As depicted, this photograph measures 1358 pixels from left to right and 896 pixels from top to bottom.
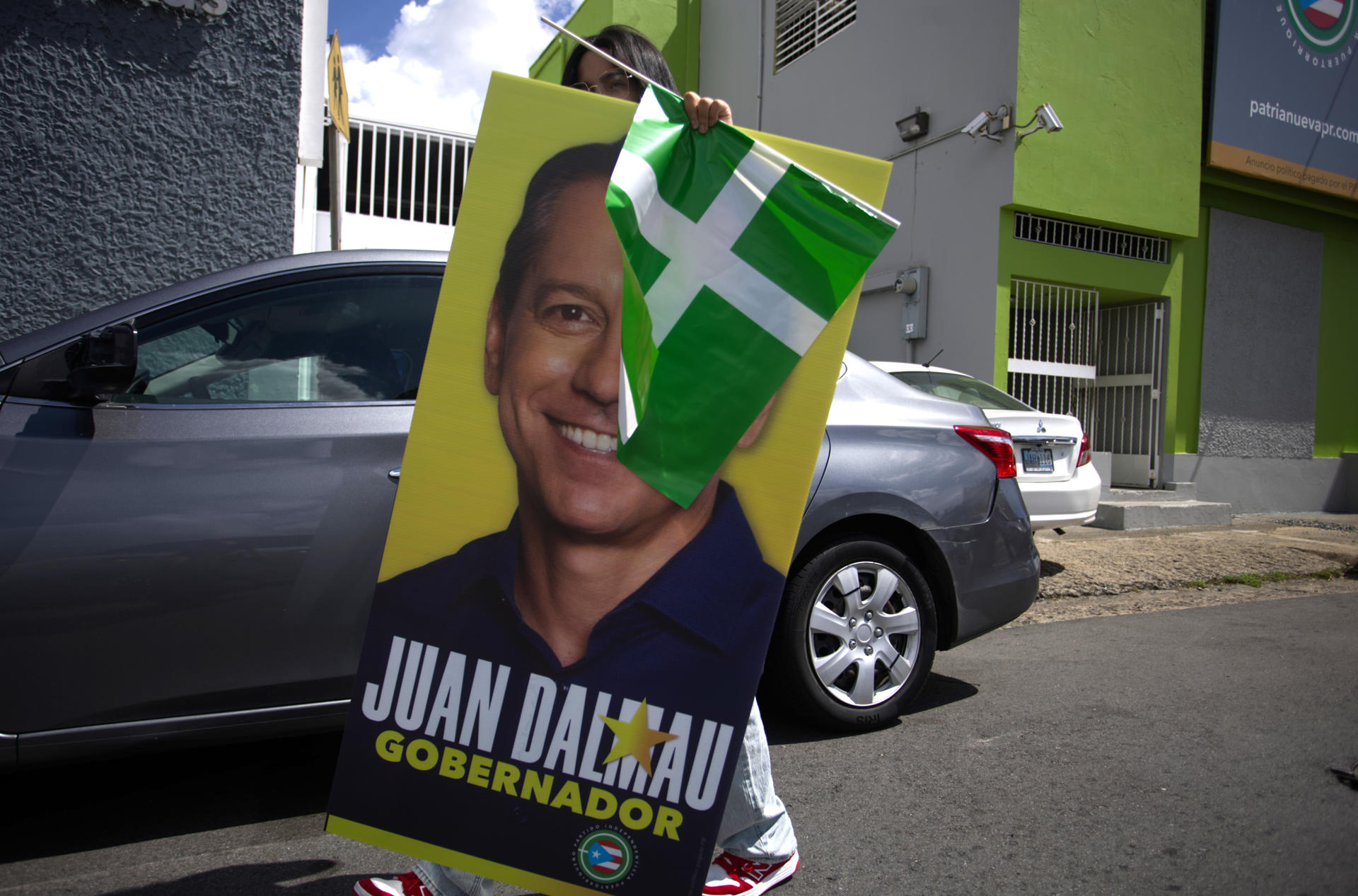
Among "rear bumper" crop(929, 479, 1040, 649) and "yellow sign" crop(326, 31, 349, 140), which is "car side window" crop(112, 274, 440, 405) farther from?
"yellow sign" crop(326, 31, 349, 140)

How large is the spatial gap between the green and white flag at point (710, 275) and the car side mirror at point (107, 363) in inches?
54.1

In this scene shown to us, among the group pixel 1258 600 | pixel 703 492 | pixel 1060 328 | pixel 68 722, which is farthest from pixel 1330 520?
pixel 68 722

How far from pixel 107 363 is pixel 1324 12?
1397 cm

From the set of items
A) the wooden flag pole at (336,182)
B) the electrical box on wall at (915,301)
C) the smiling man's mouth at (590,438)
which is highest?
the wooden flag pole at (336,182)

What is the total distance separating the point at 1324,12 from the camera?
10.9 m

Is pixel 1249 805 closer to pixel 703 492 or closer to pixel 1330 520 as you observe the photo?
pixel 703 492

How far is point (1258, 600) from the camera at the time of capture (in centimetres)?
588

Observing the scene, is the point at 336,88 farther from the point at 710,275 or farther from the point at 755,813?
the point at 755,813

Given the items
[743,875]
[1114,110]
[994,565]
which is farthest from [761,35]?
[743,875]

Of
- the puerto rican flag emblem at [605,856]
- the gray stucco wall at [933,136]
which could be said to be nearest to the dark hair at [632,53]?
the puerto rican flag emblem at [605,856]

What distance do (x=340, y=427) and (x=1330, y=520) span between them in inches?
479

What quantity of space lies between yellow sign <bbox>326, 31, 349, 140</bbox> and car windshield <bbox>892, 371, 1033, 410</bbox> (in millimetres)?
4235

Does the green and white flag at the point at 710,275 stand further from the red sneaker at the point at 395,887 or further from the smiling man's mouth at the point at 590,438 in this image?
the red sneaker at the point at 395,887

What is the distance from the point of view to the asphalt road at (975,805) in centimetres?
212
